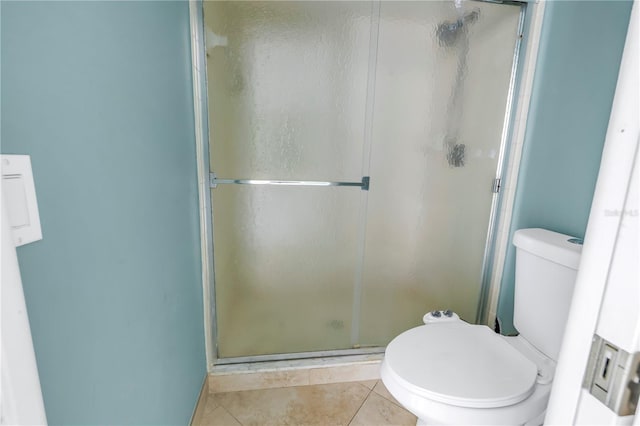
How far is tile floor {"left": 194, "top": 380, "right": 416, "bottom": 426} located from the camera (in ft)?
4.28

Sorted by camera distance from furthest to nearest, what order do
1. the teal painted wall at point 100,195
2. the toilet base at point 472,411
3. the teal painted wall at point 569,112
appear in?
the teal painted wall at point 569,112 < the toilet base at point 472,411 < the teal painted wall at point 100,195

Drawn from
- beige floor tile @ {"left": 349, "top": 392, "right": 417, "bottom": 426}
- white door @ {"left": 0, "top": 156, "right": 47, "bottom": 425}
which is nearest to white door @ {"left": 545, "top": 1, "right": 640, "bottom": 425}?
white door @ {"left": 0, "top": 156, "right": 47, "bottom": 425}

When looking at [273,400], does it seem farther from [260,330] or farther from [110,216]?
[110,216]

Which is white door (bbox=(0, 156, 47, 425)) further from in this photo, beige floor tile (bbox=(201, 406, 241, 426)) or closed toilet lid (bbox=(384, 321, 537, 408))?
beige floor tile (bbox=(201, 406, 241, 426))

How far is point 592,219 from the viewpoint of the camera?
316 mm

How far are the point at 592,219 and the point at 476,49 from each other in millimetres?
1432

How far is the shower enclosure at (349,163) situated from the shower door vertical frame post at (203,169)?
0.03 metres

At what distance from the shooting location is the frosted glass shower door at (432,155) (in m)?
1.37

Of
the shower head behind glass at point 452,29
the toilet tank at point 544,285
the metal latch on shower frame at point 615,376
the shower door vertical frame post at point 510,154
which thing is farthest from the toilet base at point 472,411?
the shower head behind glass at point 452,29

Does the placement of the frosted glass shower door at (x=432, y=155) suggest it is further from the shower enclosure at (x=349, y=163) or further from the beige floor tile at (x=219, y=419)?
→ the beige floor tile at (x=219, y=419)

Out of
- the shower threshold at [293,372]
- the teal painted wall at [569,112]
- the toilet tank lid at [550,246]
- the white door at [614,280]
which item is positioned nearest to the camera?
the white door at [614,280]

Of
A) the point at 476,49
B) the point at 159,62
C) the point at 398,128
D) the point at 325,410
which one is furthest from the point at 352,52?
the point at 325,410

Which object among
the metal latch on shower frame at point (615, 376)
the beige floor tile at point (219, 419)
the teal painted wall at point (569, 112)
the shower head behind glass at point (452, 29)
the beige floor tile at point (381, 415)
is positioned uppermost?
the shower head behind glass at point (452, 29)

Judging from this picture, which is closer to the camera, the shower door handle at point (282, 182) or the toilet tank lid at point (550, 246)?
the toilet tank lid at point (550, 246)
